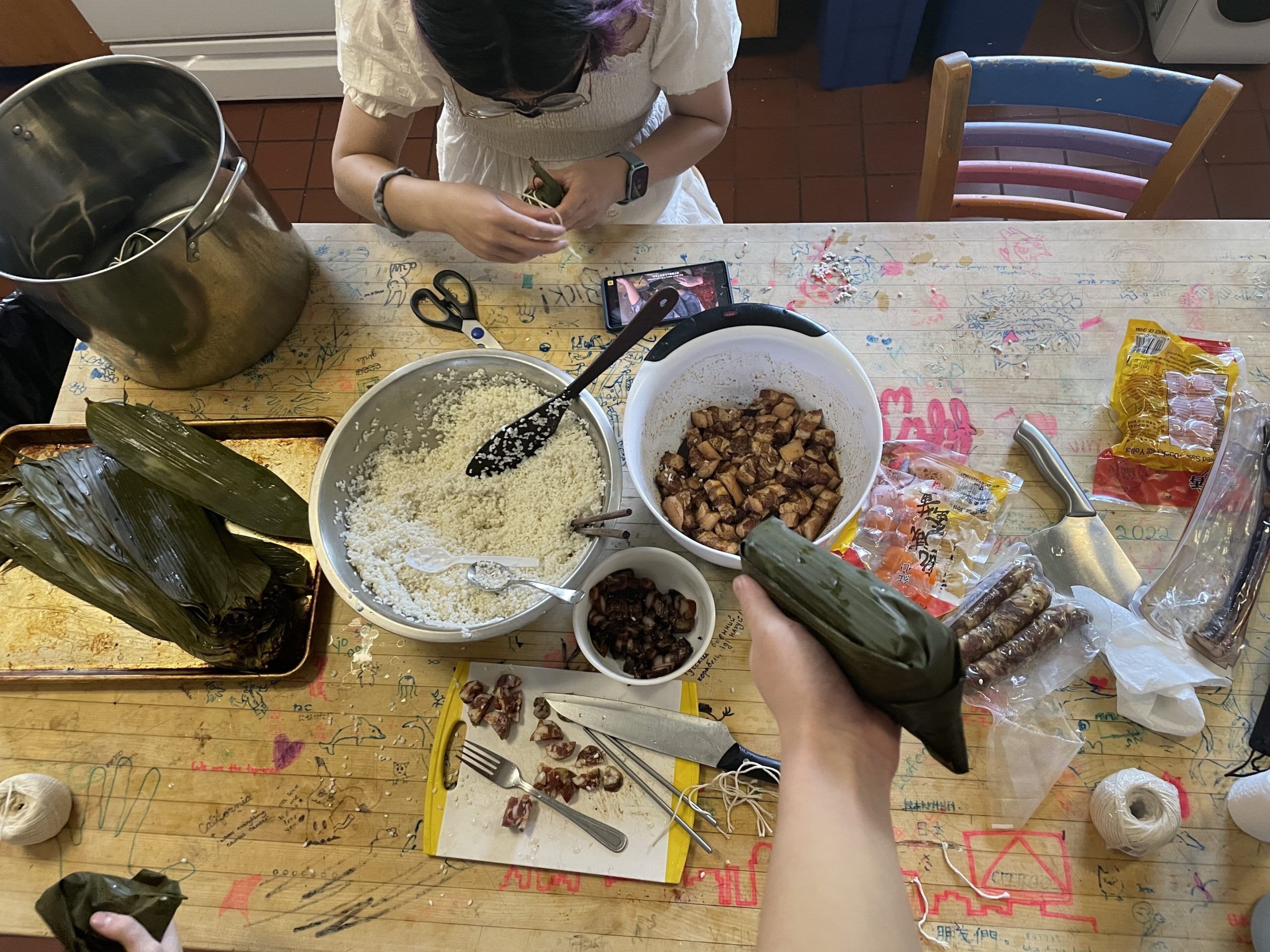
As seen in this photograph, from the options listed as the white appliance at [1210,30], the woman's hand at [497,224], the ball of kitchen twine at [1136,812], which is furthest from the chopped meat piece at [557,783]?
the white appliance at [1210,30]

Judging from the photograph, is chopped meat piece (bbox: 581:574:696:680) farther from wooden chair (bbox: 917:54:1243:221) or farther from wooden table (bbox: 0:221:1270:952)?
wooden chair (bbox: 917:54:1243:221)

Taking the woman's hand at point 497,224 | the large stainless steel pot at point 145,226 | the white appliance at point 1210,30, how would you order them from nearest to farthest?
the large stainless steel pot at point 145,226 → the woman's hand at point 497,224 → the white appliance at point 1210,30

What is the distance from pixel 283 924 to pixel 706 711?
580 mm

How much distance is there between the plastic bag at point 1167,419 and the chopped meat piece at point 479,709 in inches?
35.2

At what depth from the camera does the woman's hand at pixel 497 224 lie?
1.12 metres

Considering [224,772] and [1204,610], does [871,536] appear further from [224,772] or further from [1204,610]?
[224,772]

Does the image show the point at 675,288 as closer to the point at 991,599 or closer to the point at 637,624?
the point at 637,624

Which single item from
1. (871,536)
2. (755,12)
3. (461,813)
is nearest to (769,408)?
(871,536)

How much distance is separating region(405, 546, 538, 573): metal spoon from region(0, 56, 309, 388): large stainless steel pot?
18.7 inches

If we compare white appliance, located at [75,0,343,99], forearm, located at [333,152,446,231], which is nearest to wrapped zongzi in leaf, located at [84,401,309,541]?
forearm, located at [333,152,446,231]

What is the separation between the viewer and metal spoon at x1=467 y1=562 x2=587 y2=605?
964 mm

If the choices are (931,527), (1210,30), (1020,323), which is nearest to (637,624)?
(931,527)

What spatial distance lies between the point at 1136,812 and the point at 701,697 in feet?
1.69

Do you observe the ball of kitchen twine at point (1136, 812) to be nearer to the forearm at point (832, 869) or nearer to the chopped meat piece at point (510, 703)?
the forearm at point (832, 869)
